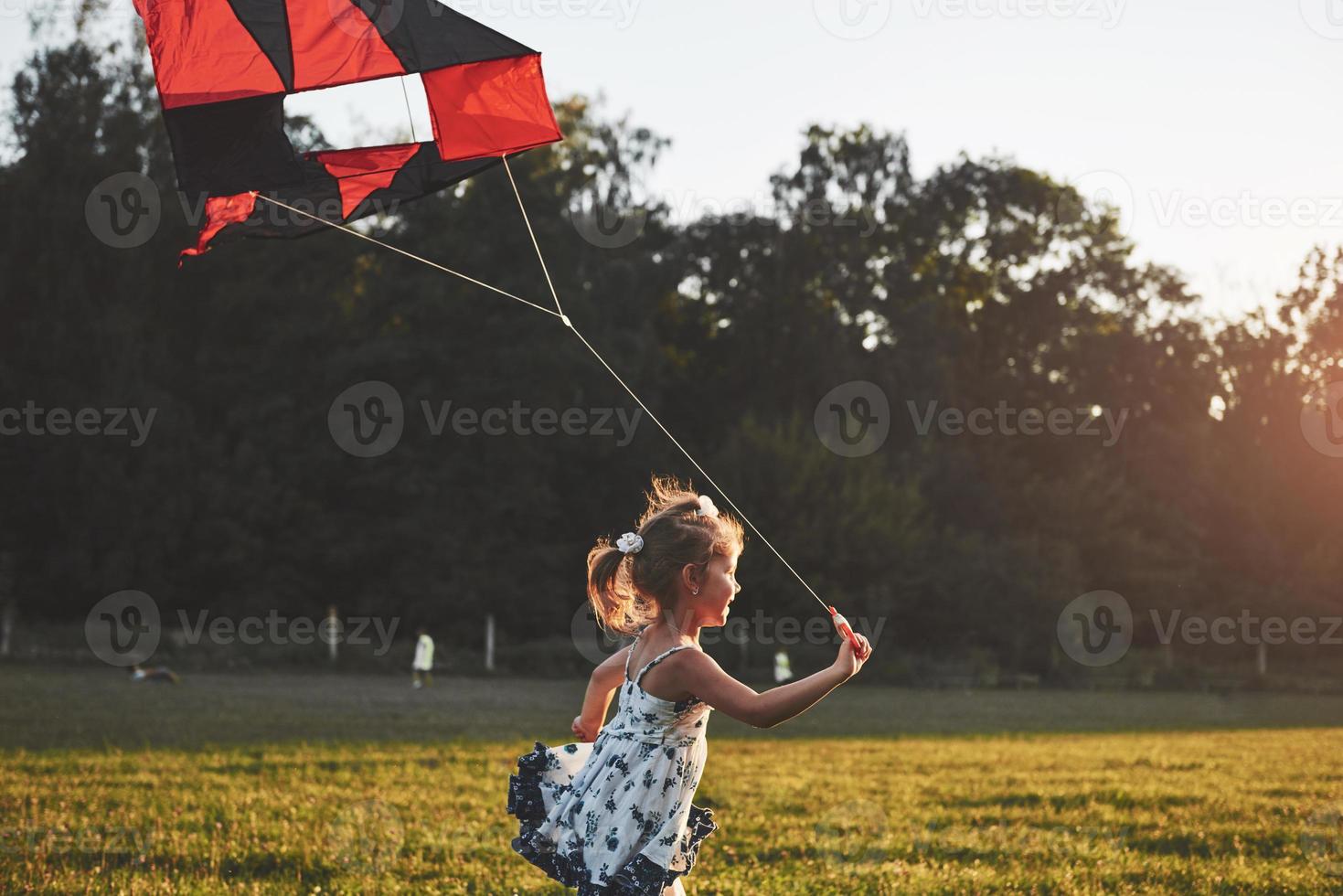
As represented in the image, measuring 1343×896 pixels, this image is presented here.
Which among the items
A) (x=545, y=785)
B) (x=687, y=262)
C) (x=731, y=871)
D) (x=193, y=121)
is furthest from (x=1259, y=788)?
(x=687, y=262)

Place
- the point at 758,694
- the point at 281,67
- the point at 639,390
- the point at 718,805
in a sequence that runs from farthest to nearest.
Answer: the point at 639,390 < the point at 718,805 < the point at 281,67 < the point at 758,694

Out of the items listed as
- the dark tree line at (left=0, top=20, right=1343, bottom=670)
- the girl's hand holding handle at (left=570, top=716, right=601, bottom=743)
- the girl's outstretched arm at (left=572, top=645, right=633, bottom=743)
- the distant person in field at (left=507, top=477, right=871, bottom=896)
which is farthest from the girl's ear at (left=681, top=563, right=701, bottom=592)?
the dark tree line at (left=0, top=20, right=1343, bottom=670)

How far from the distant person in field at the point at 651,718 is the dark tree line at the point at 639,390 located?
3169cm

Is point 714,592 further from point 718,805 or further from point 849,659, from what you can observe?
point 718,805

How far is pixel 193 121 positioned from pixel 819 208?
50.4 meters

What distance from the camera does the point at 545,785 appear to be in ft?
14.8

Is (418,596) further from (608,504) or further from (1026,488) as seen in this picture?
(1026,488)

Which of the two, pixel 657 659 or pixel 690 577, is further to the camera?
pixel 690 577

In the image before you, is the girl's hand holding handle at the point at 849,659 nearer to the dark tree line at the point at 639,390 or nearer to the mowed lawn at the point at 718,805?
the mowed lawn at the point at 718,805

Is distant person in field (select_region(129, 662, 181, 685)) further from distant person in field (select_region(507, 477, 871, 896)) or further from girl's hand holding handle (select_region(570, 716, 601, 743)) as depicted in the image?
distant person in field (select_region(507, 477, 871, 896))

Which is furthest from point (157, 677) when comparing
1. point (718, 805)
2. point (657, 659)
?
point (657, 659)

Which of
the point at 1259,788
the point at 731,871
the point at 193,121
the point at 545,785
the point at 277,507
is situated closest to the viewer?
the point at 545,785

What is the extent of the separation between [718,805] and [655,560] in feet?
17.6

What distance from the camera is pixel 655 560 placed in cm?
441
